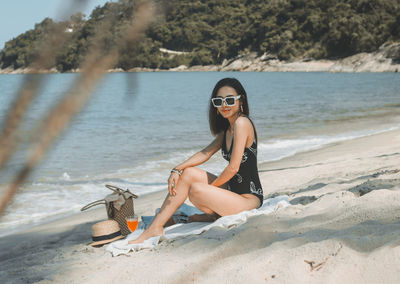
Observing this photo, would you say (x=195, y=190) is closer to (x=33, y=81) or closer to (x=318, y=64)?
(x=33, y=81)

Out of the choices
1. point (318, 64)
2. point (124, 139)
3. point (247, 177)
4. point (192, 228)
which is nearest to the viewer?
point (192, 228)

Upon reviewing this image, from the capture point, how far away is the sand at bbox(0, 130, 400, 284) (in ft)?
7.86

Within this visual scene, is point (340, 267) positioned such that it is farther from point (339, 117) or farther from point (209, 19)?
point (339, 117)

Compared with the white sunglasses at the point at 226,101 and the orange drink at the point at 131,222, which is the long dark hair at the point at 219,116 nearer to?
the white sunglasses at the point at 226,101

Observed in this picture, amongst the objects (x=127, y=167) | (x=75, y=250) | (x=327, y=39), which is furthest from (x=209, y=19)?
(x=327, y=39)

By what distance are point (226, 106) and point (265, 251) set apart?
1673 mm

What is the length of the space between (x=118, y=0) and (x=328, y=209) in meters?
3.25

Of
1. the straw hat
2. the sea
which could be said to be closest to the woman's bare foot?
the straw hat

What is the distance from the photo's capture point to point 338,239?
2.63 metres

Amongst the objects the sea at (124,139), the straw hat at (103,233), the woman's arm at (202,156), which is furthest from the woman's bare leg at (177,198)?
the sea at (124,139)

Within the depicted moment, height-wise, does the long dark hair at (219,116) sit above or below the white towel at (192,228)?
above

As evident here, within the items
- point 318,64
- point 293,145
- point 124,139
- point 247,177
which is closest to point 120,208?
point 247,177

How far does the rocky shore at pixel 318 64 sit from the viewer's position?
5862 cm

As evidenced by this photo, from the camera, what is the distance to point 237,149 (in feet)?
12.8
